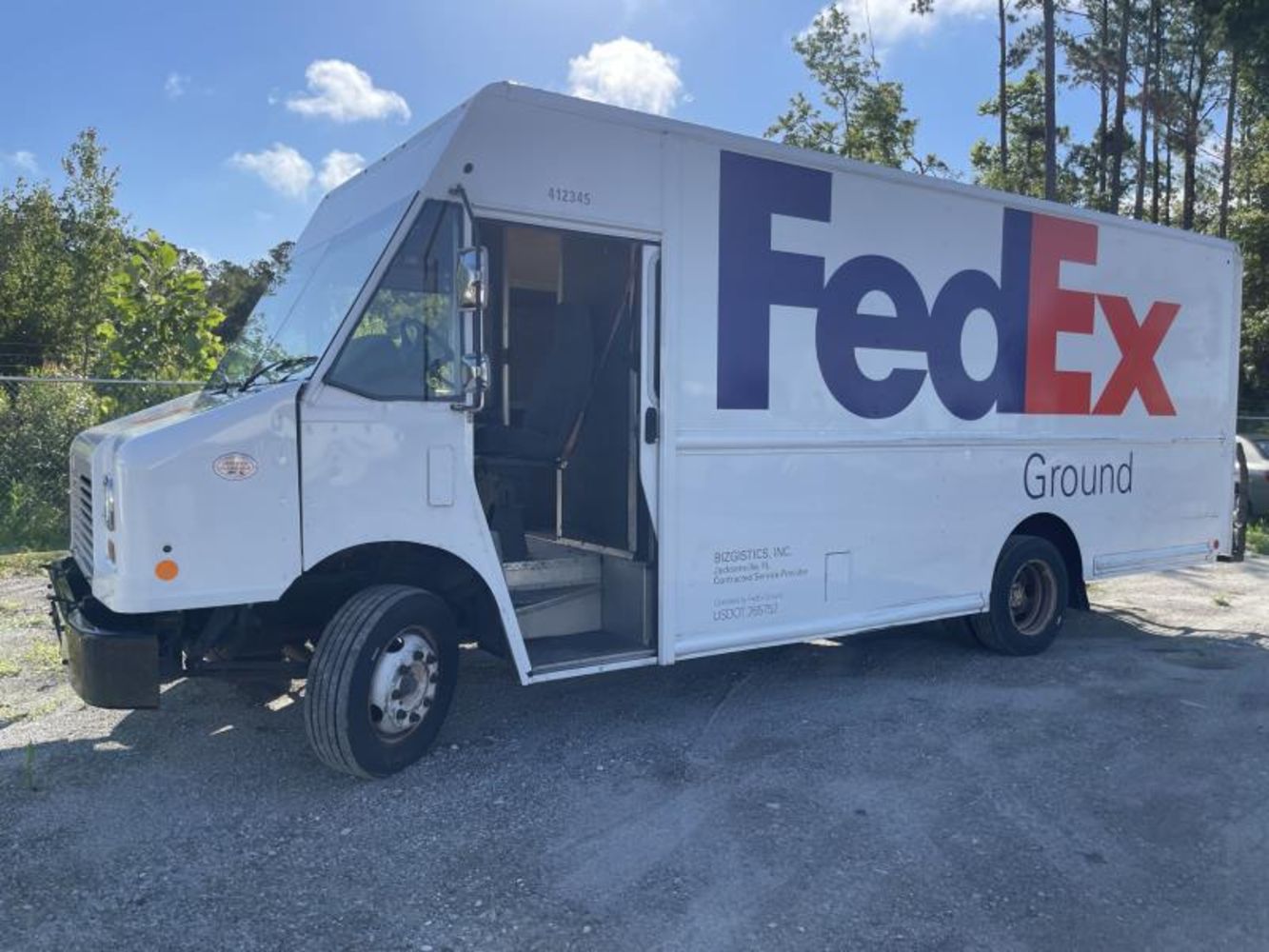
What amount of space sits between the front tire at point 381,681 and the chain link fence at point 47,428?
729 centimetres

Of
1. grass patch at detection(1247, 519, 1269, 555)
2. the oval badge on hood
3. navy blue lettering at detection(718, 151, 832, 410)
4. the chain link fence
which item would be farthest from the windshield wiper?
grass patch at detection(1247, 519, 1269, 555)

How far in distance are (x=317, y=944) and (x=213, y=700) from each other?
8.96 ft

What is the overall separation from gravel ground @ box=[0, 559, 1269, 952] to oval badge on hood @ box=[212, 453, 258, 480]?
1.43 metres

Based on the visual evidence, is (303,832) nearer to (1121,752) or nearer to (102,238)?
(1121,752)

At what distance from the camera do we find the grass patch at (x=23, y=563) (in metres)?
Result: 8.99

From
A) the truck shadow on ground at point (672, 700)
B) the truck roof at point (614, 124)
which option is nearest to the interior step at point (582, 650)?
the truck shadow on ground at point (672, 700)

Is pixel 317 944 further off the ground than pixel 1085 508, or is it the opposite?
pixel 1085 508

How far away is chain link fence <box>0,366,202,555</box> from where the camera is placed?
10633mm

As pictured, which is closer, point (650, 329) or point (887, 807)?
point (887, 807)

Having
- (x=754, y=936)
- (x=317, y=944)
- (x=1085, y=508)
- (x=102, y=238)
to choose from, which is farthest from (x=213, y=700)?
(x=102, y=238)

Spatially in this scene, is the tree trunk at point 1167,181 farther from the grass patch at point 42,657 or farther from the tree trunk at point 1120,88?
Answer: the grass patch at point 42,657

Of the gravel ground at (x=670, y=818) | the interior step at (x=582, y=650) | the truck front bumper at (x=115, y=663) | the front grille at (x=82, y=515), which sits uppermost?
the front grille at (x=82, y=515)

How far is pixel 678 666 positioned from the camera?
6531 mm

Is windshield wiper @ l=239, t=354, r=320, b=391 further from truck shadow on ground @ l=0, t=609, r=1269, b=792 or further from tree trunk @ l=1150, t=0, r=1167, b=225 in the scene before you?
tree trunk @ l=1150, t=0, r=1167, b=225
